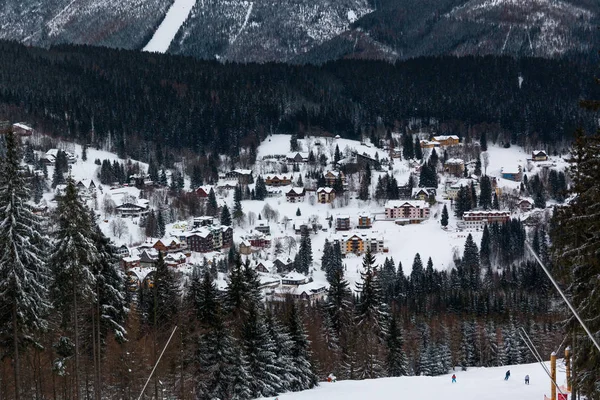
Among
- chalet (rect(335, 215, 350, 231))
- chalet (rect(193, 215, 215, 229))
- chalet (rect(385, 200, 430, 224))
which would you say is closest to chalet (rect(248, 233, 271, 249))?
chalet (rect(193, 215, 215, 229))

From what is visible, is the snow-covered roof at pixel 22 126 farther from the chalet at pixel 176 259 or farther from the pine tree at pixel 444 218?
the pine tree at pixel 444 218

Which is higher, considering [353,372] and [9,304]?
[9,304]

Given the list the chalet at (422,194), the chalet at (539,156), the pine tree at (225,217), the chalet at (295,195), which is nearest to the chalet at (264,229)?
the pine tree at (225,217)

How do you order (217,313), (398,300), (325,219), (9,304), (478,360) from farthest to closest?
(325,219)
(398,300)
(478,360)
(217,313)
(9,304)

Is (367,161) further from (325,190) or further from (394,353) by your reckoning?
(394,353)

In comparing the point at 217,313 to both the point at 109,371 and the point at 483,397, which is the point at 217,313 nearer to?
the point at 109,371

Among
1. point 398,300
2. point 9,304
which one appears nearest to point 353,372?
point 9,304
